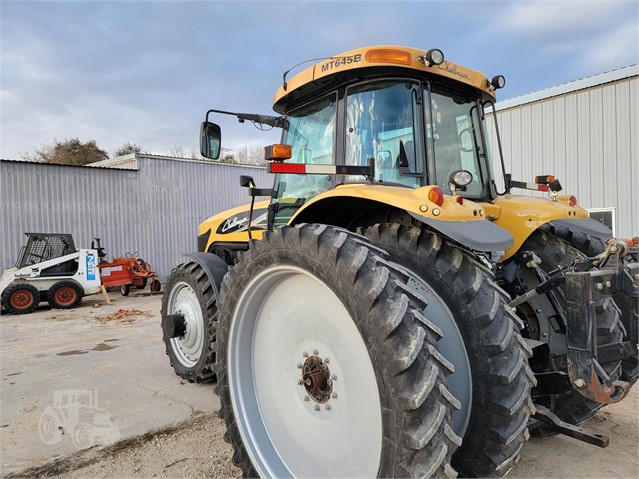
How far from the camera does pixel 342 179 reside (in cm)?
286

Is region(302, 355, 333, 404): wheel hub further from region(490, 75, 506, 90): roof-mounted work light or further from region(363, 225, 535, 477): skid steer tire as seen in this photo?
region(490, 75, 506, 90): roof-mounted work light

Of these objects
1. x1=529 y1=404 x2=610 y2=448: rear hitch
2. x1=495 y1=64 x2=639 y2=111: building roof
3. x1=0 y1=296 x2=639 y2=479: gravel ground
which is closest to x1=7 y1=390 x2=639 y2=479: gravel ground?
x1=0 y1=296 x2=639 y2=479: gravel ground

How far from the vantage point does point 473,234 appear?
1996 millimetres

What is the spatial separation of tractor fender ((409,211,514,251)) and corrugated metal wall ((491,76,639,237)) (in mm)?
8052

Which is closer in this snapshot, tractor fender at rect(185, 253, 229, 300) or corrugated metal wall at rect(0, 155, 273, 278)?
tractor fender at rect(185, 253, 229, 300)

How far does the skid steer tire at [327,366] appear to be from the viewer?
164 centimetres

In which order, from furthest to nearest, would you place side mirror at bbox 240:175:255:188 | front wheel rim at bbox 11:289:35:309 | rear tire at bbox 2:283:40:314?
front wheel rim at bbox 11:289:35:309
rear tire at bbox 2:283:40:314
side mirror at bbox 240:175:255:188

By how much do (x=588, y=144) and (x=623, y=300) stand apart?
25.0 ft

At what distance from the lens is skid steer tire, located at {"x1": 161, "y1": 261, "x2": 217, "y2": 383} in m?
4.13

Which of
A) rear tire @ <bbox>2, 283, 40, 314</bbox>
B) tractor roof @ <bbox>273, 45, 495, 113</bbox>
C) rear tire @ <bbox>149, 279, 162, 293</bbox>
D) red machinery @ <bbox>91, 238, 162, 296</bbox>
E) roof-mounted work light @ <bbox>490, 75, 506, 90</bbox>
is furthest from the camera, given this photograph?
rear tire @ <bbox>149, 279, 162, 293</bbox>

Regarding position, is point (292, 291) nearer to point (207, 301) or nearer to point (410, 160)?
point (410, 160)

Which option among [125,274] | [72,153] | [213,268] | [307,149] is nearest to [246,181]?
[307,149]

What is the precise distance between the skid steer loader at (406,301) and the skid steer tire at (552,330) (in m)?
0.01

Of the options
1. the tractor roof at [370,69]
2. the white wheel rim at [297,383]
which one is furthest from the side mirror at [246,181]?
the white wheel rim at [297,383]
